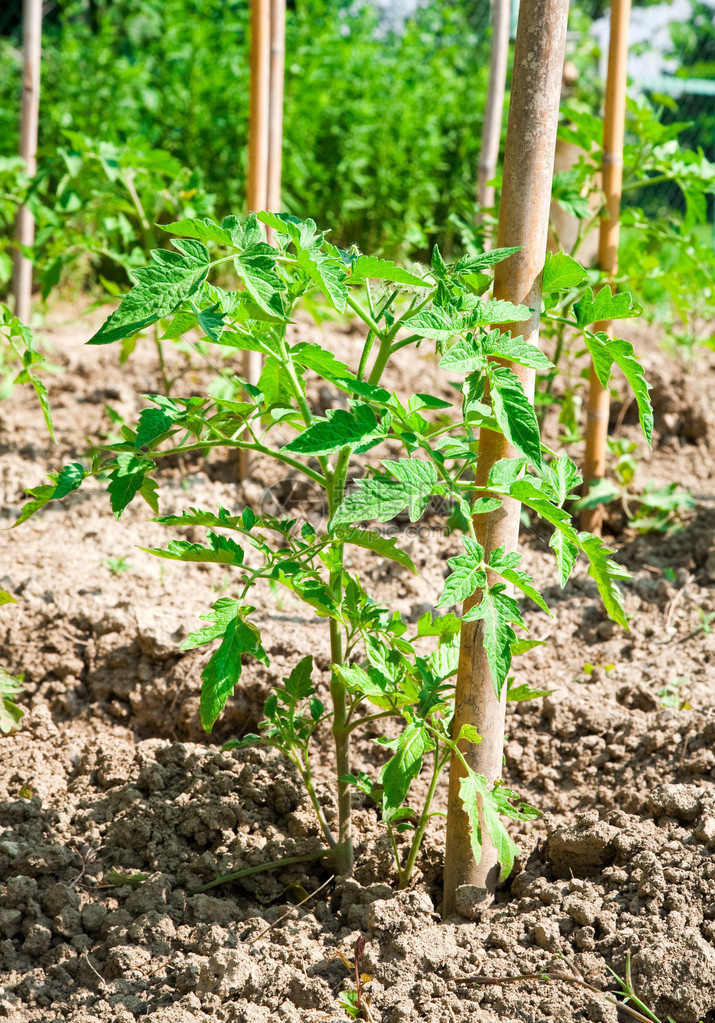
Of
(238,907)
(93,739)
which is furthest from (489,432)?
(93,739)

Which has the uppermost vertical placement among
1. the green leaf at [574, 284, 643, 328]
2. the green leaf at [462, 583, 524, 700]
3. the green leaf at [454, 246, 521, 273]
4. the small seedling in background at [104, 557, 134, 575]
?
the green leaf at [454, 246, 521, 273]

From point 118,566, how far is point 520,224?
172 cm

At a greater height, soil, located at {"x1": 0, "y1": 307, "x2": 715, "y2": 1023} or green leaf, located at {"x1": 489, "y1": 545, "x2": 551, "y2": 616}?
green leaf, located at {"x1": 489, "y1": 545, "x2": 551, "y2": 616}

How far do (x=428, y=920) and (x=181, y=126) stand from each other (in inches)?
202

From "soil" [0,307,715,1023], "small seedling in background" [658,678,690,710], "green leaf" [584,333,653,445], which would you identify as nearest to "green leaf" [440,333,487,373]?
"green leaf" [584,333,653,445]

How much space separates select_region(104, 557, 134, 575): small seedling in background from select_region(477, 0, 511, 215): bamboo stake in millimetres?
2043

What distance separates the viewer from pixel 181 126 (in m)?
5.63

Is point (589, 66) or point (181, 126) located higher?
point (589, 66)

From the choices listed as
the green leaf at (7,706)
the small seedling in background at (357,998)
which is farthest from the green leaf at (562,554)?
the green leaf at (7,706)

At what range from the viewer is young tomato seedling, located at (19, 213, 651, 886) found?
1345 mm

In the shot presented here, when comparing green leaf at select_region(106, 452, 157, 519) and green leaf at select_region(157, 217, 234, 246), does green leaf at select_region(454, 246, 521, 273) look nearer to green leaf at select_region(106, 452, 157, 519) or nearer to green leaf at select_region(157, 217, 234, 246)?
green leaf at select_region(157, 217, 234, 246)

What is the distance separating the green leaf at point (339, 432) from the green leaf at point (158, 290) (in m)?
0.26

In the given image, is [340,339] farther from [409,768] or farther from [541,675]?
[409,768]

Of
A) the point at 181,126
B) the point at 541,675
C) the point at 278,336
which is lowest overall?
the point at 541,675
